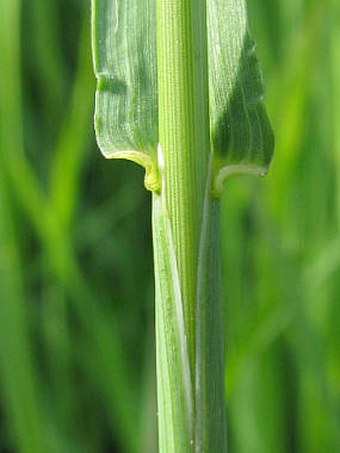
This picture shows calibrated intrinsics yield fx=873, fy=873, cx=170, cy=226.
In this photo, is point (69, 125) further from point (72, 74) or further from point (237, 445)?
point (237, 445)

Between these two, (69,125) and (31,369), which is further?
(69,125)

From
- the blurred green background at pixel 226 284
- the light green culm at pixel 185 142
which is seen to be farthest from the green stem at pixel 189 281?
the blurred green background at pixel 226 284

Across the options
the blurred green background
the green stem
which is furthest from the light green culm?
the blurred green background

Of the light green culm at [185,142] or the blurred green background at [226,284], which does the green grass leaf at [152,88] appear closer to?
the light green culm at [185,142]

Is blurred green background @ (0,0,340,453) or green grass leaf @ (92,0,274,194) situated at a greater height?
green grass leaf @ (92,0,274,194)

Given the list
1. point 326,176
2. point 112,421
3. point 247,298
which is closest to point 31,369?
point 112,421

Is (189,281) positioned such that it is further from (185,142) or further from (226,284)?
(226,284)

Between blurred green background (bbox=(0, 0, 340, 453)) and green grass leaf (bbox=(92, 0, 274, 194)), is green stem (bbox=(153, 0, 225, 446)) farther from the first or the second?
blurred green background (bbox=(0, 0, 340, 453))

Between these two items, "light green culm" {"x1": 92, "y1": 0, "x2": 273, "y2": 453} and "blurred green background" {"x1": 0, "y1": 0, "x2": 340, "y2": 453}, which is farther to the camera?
"blurred green background" {"x1": 0, "y1": 0, "x2": 340, "y2": 453}

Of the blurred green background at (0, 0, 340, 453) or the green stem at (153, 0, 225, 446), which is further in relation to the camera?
the blurred green background at (0, 0, 340, 453)
